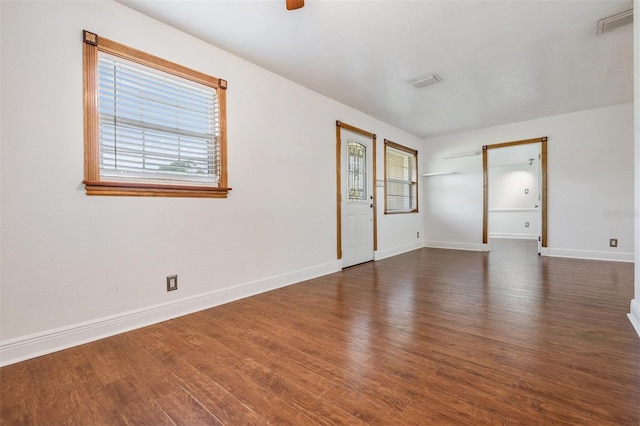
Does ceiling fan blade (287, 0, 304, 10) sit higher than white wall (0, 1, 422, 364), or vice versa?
ceiling fan blade (287, 0, 304, 10)

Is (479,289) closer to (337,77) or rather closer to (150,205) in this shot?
(337,77)

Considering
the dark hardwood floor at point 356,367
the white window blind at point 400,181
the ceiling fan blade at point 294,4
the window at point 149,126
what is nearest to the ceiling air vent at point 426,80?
the white window blind at point 400,181

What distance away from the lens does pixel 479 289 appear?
10.4 ft

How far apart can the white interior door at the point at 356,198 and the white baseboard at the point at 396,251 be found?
0.24 metres

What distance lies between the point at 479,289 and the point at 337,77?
2930mm

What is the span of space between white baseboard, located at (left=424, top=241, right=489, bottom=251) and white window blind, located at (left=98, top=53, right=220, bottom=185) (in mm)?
5353

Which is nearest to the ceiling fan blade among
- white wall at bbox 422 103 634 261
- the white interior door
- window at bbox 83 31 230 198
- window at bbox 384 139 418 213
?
window at bbox 83 31 230 198

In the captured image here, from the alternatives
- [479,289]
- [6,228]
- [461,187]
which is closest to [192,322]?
[6,228]

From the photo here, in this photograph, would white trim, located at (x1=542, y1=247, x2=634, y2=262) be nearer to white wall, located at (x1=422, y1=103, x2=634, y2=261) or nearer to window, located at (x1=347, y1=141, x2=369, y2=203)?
white wall, located at (x1=422, y1=103, x2=634, y2=261)

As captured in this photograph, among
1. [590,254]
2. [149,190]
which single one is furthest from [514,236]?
[149,190]

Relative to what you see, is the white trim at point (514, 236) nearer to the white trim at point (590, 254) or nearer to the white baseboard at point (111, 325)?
the white trim at point (590, 254)

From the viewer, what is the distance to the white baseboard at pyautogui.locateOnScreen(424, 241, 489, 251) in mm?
5973

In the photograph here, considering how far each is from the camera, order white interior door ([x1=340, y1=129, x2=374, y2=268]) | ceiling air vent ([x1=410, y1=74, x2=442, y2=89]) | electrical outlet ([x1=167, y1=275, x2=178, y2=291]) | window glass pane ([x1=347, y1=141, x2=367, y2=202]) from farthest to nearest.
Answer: window glass pane ([x1=347, y1=141, x2=367, y2=202]) → white interior door ([x1=340, y1=129, x2=374, y2=268]) → ceiling air vent ([x1=410, y1=74, x2=442, y2=89]) → electrical outlet ([x1=167, y1=275, x2=178, y2=291])

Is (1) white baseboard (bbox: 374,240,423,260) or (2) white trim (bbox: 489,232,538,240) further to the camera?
(2) white trim (bbox: 489,232,538,240)
